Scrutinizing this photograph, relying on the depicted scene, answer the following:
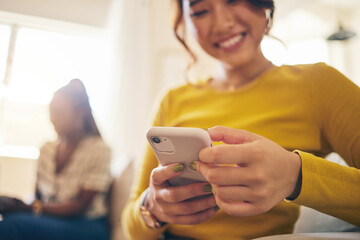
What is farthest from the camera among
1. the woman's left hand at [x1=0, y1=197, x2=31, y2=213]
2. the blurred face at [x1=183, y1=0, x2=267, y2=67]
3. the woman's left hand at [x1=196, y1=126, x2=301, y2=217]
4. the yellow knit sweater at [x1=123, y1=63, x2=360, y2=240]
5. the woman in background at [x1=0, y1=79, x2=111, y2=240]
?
the woman in background at [x1=0, y1=79, x2=111, y2=240]

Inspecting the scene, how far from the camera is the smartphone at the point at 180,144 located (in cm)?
37

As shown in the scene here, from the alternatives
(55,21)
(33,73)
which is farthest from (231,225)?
(33,73)

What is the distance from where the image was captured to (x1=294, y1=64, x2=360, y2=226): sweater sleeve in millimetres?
386

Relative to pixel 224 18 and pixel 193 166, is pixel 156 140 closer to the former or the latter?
pixel 193 166

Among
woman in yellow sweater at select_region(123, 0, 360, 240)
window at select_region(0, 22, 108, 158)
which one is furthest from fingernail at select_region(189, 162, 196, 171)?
window at select_region(0, 22, 108, 158)

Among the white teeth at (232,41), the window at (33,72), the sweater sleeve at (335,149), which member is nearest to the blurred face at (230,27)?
the white teeth at (232,41)

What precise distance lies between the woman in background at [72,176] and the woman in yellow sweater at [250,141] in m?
0.76

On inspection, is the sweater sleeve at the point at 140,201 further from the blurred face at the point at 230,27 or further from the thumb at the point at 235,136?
the thumb at the point at 235,136

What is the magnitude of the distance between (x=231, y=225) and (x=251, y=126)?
210 millimetres

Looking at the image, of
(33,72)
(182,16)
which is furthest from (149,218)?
(33,72)

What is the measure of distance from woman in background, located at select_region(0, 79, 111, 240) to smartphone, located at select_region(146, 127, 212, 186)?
3.17 feet

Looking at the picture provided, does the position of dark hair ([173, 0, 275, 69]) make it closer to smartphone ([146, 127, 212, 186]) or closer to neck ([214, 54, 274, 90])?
neck ([214, 54, 274, 90])

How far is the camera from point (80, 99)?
1.54m

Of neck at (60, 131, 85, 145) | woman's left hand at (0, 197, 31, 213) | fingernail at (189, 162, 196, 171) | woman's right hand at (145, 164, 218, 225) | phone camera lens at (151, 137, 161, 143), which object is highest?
phone camera lens at (151, 137, 161, 143)
